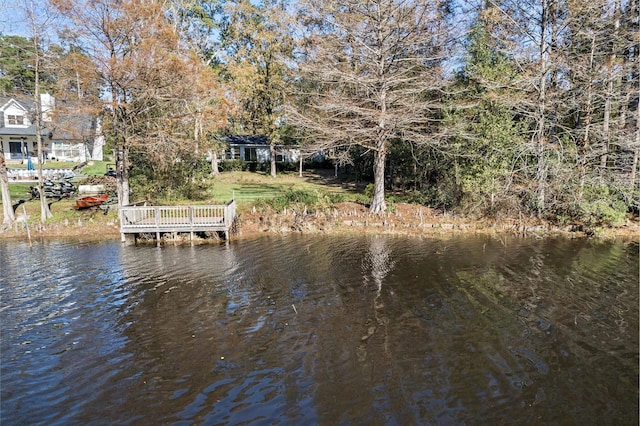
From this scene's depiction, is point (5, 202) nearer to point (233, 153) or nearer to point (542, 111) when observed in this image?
point (542, 111)

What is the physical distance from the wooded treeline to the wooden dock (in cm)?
360

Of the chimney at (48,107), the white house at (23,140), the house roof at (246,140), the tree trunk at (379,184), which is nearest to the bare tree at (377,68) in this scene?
the tree trunk at (379,184)

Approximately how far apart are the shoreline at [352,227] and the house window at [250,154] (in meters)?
27.4

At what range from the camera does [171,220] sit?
18.4 m

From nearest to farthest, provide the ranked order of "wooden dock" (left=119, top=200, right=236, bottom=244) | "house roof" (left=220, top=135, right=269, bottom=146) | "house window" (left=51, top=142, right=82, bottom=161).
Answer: "wooden dock" (left=119, top=200, right=236, bottom=244)
"house window" (left=51, top=142, right=82, bottom=161)
"house roof" (left=220, top=135, right=269, bottom=146)

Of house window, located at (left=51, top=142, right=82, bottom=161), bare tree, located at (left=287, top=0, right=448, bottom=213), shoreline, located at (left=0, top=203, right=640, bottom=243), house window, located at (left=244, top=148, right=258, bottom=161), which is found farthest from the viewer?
house window, located at (left=244, top=148, right=258, bottom=161)

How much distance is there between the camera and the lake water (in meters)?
6.59

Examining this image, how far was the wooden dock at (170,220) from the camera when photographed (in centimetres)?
1794

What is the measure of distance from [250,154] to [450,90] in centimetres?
2950

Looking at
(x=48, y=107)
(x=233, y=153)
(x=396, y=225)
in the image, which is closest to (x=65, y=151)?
(x=233, y=153)

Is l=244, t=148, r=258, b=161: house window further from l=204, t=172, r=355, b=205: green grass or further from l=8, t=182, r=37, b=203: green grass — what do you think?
l=8, t=182, r=37, b=203: green grass

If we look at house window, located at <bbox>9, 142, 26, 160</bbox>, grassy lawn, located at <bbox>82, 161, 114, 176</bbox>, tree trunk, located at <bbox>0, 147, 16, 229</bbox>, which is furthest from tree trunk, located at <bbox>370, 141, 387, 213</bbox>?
house window, located at <bbox>9, 142, 26, 160</bbox>

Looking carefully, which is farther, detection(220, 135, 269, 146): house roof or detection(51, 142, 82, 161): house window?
detection(220, 135, 269, 146): house roof

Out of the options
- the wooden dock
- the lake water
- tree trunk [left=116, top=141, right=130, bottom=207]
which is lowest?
the lake water
